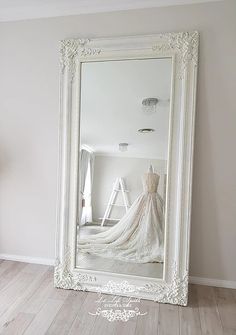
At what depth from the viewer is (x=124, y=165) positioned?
2.17 meters

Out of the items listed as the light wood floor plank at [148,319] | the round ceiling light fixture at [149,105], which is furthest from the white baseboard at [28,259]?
the round ceiling light fixture at [149,105]

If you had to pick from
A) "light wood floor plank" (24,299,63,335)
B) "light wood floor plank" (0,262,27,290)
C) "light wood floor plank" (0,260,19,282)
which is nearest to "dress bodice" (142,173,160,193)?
"light wood floor plank" (24,299,63,335)

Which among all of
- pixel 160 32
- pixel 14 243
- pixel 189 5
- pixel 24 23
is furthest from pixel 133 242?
pixel 24 23

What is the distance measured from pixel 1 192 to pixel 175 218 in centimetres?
170

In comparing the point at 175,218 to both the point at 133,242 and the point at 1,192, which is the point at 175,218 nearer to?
the point at 133,242

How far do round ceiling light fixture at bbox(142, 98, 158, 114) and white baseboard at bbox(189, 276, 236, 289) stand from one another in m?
1.49

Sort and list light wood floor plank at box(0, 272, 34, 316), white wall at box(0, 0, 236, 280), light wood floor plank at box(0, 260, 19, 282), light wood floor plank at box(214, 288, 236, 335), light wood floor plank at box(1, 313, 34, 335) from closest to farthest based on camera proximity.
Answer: light wood floor plank at box(1, 313, 34, 335) → light wood floor plank at box(214, 288, 236, 335) → light wood floor plank at box(0, 272, 34, 316) → white wall at box(0, 0, 236, 280) → light wood floor plank at box(0, 260, 19, 282)

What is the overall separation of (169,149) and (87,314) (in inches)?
53.4

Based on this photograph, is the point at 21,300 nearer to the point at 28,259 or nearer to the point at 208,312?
the point at 28,259

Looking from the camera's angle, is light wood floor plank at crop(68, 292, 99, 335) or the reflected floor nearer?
light wood floor plank at crop(68, 292, 99, 335)

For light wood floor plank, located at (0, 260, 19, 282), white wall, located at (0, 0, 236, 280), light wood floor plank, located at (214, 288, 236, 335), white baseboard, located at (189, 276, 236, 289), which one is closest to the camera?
A: light wood floor plank, located at (214, 288, 236, 335)

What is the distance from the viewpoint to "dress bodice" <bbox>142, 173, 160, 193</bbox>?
2104 mm

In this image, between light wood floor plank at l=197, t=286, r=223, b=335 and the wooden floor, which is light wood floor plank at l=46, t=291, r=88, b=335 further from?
light wood floor plank at l=197, t=286, r=223, b=335

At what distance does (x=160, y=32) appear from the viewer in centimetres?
211
